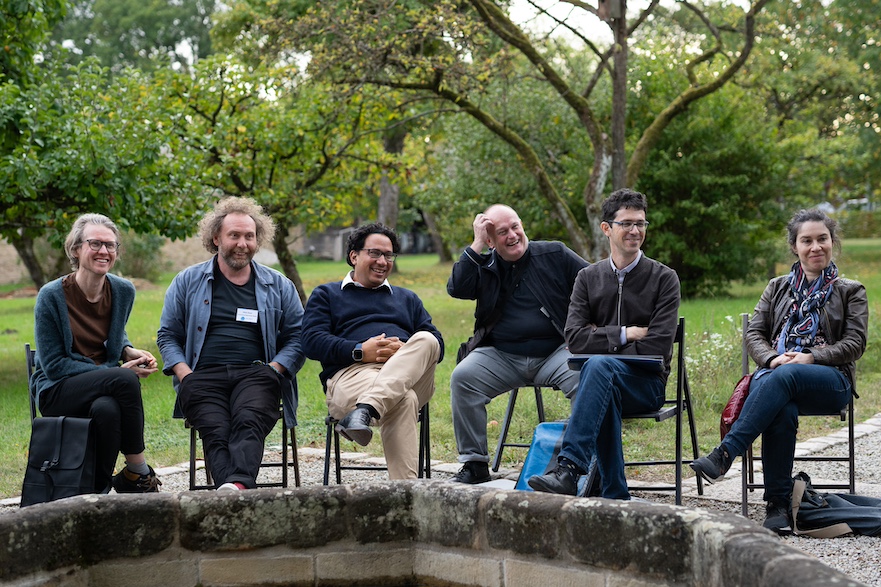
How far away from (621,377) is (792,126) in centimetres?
2204

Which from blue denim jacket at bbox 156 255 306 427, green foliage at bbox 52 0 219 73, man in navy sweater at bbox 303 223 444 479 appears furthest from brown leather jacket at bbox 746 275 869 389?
green foliage at bbox 52 0 219 73

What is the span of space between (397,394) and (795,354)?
6.49ft

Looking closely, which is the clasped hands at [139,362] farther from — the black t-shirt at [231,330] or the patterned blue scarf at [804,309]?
the patterned blue scarf at [804,309]

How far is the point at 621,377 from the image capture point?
510 centimetres

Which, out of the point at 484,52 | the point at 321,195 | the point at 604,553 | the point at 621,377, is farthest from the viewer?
the point at 321,195

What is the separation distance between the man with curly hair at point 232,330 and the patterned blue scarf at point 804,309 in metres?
2.60

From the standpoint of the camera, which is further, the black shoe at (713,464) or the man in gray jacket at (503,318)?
the man in gray jacket at (503,318)

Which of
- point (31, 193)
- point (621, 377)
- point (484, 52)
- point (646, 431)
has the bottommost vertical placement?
point (646, 431)

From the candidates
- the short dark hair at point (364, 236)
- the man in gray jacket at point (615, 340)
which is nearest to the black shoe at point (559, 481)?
the man in gray jacket at point (615, 340)

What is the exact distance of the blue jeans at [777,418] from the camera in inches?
194

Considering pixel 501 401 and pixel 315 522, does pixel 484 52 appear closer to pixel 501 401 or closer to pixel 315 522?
pixel 501 401

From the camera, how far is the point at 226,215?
595 centimetres

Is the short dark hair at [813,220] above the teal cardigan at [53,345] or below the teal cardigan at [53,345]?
above

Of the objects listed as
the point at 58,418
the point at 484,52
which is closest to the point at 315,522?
the point at 58,418
